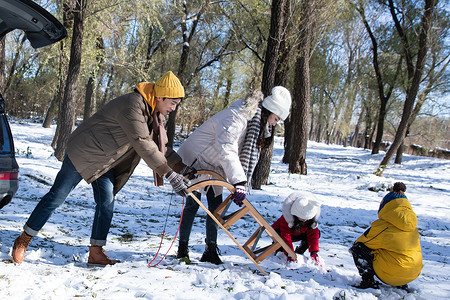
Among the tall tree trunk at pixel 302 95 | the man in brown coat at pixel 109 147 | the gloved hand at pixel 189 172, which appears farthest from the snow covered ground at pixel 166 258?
the tall tree trunk at pixel 302 95

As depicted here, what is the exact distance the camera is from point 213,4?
13.7 meters

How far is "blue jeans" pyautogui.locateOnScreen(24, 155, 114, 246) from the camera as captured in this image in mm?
3074

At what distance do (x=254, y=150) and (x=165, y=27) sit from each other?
51.6 feet

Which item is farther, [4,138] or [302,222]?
[302,222]

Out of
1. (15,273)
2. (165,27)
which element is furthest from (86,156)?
(165,27)

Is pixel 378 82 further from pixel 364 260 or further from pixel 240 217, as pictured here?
pixel 240 217

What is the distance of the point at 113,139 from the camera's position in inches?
121

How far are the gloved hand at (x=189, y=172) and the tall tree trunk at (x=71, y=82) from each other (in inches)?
304

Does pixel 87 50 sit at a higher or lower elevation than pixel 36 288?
higher

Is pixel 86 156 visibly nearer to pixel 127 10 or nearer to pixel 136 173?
pixel 136 173

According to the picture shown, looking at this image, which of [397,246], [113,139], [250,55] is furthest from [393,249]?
[250,55]

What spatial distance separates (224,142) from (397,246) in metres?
1.89

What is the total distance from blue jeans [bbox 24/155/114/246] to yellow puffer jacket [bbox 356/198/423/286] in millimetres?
2604

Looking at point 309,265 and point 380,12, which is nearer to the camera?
point 309,265
